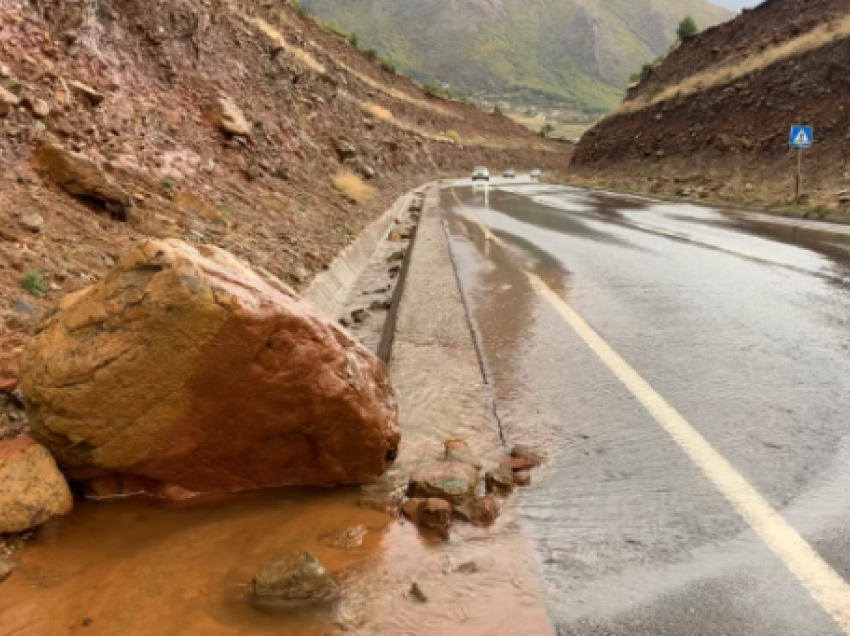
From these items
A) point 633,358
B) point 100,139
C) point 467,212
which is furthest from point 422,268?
point 467,212

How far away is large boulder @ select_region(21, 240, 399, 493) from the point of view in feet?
12.0

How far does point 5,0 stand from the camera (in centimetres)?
933

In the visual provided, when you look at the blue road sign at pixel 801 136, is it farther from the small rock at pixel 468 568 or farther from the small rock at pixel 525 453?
the small rock at pixel 468 568

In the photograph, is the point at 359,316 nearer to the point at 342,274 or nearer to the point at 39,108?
the point at 342,274

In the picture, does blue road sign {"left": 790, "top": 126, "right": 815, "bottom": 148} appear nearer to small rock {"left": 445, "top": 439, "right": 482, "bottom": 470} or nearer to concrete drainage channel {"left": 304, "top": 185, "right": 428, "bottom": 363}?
concrete drainage channel {"left": 304, "top": 185, "right": 428, "bottom": 363}

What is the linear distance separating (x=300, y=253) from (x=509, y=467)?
25.2 ft

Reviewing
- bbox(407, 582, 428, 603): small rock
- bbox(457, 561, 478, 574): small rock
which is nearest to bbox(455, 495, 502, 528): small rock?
bbox(457, 561, 478, 574): small rock

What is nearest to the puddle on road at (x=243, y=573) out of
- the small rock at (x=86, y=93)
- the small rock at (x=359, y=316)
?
the small rock at (x=359, y=316)

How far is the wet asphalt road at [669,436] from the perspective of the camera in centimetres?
285

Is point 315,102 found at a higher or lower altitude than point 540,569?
higher

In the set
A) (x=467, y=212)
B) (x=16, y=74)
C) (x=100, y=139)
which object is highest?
(x=16, y=74)

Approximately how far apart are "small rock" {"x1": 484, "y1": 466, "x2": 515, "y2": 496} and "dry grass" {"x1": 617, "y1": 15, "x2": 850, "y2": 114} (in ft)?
104

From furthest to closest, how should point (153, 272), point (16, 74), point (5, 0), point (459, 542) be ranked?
point (5, 0) → point (16, 74) → point (153, 272) → point (459, 542)

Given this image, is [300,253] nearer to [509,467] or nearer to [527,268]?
[527,268]
